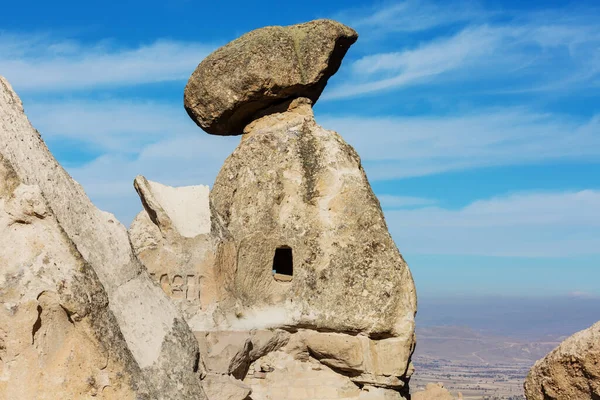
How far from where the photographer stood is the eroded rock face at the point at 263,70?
12766mm

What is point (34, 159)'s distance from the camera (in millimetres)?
5949

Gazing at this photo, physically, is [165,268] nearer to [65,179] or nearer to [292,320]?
[292,320]

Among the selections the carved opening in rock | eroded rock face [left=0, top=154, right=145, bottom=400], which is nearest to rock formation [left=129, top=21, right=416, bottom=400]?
the carved opening in rock

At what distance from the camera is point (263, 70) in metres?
12.7

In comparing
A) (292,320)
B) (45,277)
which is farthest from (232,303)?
(45,277)

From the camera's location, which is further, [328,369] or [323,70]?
[323,70]

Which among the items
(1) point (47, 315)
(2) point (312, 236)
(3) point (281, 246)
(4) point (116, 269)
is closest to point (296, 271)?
(3) point (281, 246)

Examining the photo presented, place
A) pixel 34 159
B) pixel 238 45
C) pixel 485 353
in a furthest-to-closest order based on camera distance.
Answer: pixel 485 353 < pixel 238 45 < pixel 34 159

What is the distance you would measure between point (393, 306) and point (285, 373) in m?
1.64

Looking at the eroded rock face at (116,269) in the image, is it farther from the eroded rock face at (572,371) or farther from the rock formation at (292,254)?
the rock formation at (292,254)

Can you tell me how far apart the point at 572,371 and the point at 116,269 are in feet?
12.3

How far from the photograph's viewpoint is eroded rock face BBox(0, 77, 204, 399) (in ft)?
18.9

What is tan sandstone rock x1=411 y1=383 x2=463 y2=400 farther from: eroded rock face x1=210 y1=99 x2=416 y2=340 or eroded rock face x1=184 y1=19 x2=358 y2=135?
eroded rock face x1=184 y1=19 x2=358 y2=135

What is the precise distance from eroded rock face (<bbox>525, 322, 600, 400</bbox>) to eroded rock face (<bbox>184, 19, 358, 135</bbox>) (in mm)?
6569
